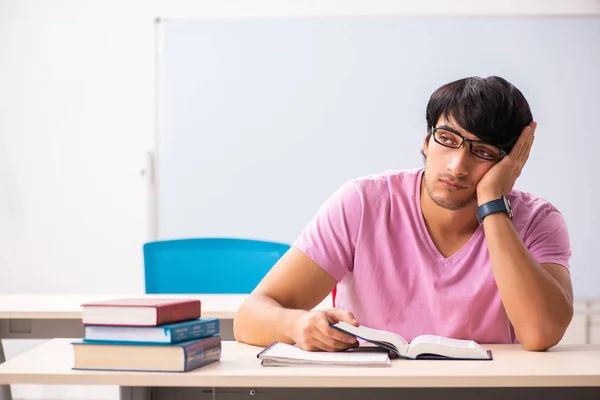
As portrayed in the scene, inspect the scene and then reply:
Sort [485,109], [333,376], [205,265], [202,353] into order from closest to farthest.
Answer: [333,376] < [202,353] < [485,109] < [205,265]

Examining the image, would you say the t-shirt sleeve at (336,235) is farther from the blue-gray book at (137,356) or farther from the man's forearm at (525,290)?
the blue-gray book at (137,356)

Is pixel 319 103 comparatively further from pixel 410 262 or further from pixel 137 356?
pixel 137 356

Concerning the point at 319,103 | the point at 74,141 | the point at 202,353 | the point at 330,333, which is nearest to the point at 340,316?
the point at 330,333

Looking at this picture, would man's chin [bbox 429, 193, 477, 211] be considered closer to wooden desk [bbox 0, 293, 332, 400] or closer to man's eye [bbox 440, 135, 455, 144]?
man's eye [bbox 440, 135, 455, 144]

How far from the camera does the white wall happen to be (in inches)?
158

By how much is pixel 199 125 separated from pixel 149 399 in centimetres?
245

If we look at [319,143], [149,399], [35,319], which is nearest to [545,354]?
[149,399]

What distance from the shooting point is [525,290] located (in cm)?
155

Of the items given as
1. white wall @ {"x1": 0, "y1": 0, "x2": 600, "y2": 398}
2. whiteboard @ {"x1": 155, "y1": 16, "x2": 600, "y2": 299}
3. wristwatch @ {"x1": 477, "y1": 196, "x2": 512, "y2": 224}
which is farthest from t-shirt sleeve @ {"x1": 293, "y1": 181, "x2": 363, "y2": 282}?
white wall @ {"x1": 0, "y1": 0, "x2": 600, "y2": 398}

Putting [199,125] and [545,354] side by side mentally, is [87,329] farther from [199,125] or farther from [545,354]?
[199,125]

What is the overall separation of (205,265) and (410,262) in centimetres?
111

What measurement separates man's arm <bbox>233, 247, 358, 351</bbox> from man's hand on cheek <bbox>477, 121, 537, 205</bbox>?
38 cm

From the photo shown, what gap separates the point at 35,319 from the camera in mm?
2250

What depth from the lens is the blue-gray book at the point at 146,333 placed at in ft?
3.97
